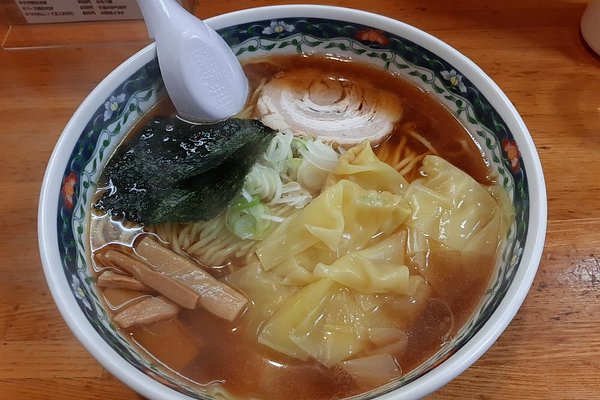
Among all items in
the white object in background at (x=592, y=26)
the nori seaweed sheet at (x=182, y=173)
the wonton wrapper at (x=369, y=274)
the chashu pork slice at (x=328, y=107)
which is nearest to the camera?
the wonton wrapper at (x=369, y=274)

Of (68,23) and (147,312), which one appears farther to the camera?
(68,23)

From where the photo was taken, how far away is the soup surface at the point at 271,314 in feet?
3.15

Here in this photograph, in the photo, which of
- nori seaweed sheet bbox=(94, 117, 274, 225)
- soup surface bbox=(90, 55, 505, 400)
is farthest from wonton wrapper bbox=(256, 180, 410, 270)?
nori seaweed sheet bbox=(94, 117, 274, 225)

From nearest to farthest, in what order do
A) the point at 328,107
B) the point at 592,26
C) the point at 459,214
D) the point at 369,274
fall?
the point at 369,274 < the point at 459,214 < the point at 328,107 < the point at 592,26

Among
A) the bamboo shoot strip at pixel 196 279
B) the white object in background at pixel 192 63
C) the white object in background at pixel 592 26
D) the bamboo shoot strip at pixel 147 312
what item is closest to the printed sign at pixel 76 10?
the white object in background at pixel 192 63

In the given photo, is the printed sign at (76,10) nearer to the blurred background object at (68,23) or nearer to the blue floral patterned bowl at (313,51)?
the blurred background object at (68,23)

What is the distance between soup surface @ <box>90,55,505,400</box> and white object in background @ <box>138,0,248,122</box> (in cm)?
16

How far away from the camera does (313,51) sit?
1.39 metres

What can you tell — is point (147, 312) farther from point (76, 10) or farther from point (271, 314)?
point (76, 10)

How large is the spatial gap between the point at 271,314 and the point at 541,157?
0.81m

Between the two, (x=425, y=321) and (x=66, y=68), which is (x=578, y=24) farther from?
(x=66, y=68)

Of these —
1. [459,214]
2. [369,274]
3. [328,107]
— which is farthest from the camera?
[328,107]

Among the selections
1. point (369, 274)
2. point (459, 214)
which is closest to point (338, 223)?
point (369, 274)

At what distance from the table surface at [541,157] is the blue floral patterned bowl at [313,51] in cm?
17
